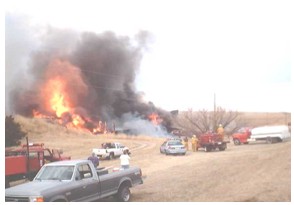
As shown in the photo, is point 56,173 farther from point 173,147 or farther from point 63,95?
point 173,147

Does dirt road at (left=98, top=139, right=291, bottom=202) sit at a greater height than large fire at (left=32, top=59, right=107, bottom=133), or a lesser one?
lesser

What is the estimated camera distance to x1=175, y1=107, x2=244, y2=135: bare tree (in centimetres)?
1250

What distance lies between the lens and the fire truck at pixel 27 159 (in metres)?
12.5

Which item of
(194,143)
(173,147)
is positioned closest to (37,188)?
(173,147)

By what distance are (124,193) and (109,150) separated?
5.06ft

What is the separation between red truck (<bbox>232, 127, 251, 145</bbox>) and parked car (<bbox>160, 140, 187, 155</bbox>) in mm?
1519

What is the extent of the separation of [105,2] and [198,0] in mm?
2647

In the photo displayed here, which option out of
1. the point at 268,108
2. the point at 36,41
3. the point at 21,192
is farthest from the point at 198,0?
the point at 21,192

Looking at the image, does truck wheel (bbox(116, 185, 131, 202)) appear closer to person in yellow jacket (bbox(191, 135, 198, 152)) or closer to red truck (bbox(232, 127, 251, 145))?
person in yellow jacket (bbox(191, 135, 198, 152))

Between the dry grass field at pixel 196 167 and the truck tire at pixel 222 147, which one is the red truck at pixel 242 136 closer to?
the dry grass field at pixel 196 167

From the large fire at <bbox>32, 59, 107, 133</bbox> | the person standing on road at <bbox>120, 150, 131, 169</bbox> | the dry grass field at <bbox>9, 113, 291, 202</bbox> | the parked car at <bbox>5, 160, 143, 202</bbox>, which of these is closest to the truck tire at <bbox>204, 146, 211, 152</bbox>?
the dry grass field at <bbox>9, 113, 291, 202</bbox>

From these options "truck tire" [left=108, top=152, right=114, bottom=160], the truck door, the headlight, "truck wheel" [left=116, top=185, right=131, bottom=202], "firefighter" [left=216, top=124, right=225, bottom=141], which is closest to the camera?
the headlight

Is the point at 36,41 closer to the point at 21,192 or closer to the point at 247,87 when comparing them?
the point at 21,192

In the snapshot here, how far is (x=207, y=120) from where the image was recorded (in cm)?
1280
